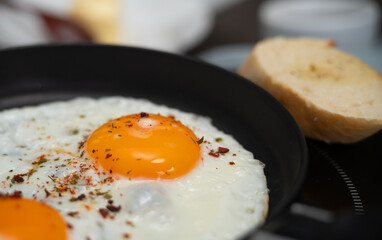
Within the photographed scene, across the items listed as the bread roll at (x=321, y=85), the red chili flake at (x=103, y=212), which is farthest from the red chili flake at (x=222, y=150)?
the red chili flake at (x=103, y=212)

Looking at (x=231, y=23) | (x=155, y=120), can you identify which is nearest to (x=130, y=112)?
(x=155, y=120)

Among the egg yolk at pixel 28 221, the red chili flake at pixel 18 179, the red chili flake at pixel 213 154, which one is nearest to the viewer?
the egg yolk at pixel 28 221

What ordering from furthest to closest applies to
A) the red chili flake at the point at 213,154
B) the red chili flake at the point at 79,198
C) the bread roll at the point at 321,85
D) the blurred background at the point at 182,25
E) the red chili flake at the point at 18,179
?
the blurred background at the point at 182,25
the bread roll at the point at 321,85
the red chili flake at the point at 213,154
the red chili flake at the point at 18,179
the red chili flake at the point at 79,198

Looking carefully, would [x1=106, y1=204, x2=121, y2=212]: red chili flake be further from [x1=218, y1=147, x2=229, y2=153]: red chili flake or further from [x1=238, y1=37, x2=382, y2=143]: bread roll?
[x1=238, y1=37, x2=382, y2=143]: bread roll

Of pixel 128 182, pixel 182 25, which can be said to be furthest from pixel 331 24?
pixel 128 182

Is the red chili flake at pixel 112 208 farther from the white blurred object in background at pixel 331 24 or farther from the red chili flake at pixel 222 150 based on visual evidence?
the white blurred object in background at pixel 331 24

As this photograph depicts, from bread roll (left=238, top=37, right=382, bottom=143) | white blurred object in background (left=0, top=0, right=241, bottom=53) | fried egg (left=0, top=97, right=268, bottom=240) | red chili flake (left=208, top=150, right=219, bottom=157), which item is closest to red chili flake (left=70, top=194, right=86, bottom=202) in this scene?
fried egg (left=0, top=97, right=268, bottom=240)

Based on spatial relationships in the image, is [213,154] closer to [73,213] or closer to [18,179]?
[73,213]
